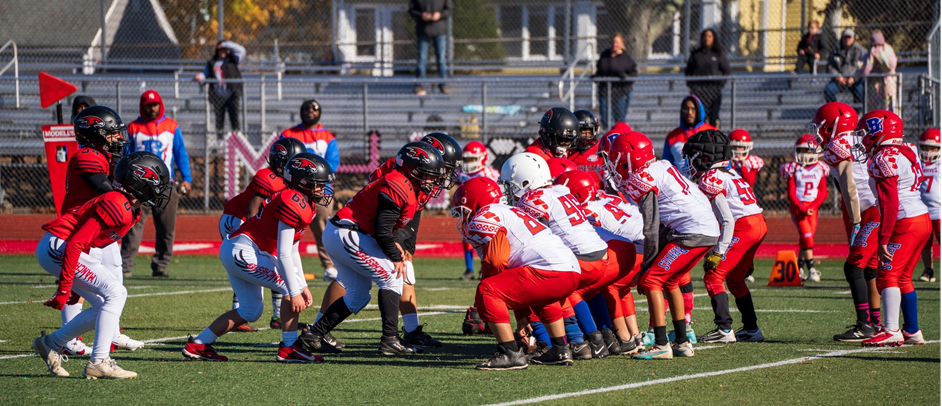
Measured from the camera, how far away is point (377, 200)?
7.18m

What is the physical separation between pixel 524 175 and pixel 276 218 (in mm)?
1805

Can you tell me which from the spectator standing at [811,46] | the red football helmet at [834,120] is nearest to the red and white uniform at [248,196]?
the red football helmet at [834,120]

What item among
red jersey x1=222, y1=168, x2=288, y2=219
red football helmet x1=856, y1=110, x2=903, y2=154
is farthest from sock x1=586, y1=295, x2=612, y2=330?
red jersey x1=222, y1=168, x2=288, y2=219

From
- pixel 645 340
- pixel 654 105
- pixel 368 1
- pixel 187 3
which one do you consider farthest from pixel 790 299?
pixel 187 3

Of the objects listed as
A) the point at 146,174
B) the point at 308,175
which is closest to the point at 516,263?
the point at 308,175

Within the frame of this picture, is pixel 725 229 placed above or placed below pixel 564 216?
below

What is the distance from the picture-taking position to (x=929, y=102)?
1688 centimetres

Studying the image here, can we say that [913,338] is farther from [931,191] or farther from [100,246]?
[100,246]

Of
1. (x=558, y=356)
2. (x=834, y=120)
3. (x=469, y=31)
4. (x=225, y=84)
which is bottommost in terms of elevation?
(x=558, y=356)

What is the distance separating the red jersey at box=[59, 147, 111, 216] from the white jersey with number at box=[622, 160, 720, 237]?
401 centimetres

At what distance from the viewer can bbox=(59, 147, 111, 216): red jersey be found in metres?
7.45

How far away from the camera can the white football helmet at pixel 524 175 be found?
273 inches

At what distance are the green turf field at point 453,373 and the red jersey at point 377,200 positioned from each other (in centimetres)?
104

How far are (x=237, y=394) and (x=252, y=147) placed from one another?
465 inches
